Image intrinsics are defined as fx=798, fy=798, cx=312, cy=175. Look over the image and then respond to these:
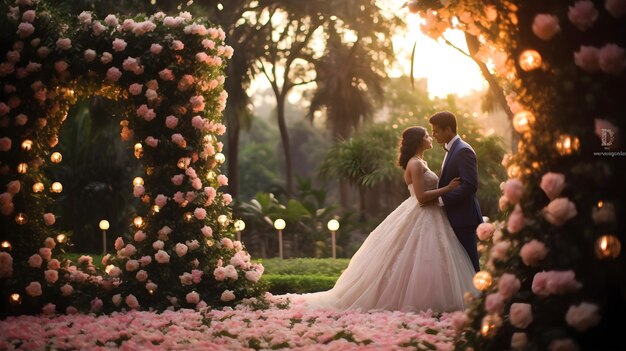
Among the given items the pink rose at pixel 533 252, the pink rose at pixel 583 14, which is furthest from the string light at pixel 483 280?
the pink rose at pixel 583 14

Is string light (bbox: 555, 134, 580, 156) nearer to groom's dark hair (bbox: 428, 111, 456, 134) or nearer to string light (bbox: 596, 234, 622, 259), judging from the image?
string light (bbox: 596, 234, 622, 259)

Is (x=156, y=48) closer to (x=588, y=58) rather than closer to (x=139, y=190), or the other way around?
(x=139, y=190)

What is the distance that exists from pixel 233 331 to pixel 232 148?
57.3 ft

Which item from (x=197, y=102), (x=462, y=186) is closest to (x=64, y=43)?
(x=197, y=102)

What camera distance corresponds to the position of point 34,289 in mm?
8305

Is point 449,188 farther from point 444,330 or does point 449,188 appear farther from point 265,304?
point 265,304

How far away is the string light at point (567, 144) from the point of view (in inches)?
166

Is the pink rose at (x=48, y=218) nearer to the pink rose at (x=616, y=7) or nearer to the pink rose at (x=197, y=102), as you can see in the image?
the pink rose at (x=197, y=102)

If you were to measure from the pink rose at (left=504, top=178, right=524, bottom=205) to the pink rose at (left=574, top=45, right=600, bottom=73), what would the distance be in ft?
2.59

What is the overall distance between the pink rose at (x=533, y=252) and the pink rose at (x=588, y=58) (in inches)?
37.6

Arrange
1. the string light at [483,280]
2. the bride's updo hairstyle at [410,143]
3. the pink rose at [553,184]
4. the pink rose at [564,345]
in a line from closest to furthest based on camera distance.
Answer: the pink rose at [564,345], the pink rose at [553,184], the string light at [483,280], the bride's updo hairstyle at [410,143]

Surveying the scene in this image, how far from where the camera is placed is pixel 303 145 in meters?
47.6

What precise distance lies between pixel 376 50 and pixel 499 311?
66.4ft

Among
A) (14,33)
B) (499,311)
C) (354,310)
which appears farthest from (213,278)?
(499,311)
